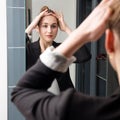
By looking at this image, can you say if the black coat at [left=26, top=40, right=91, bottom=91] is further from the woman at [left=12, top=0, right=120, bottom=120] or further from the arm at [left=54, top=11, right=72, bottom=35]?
the woman at [left=12, top=0, right=120, bottom=120]

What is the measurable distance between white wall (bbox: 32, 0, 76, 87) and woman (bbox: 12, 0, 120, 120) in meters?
0.93

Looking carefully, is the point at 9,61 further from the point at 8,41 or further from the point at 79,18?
the point at 79,18

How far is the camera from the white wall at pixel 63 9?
4.50 feet

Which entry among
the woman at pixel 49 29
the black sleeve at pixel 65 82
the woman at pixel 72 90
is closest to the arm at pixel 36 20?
the woman at pixel 49 29

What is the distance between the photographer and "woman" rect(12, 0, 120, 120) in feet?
1.29

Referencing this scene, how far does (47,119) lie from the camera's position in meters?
0.40

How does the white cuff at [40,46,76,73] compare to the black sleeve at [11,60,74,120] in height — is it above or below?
above

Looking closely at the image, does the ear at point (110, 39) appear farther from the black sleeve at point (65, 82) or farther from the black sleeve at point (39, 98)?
the black sleeve at point (65, 82)

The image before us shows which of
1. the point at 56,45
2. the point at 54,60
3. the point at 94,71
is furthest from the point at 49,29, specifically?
the point at 54,60

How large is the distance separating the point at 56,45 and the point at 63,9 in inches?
9.3

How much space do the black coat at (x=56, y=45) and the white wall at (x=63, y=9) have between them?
2.2 inches

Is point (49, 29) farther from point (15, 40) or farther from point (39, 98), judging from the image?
point (39, 98)

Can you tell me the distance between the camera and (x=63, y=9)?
1.40 m
